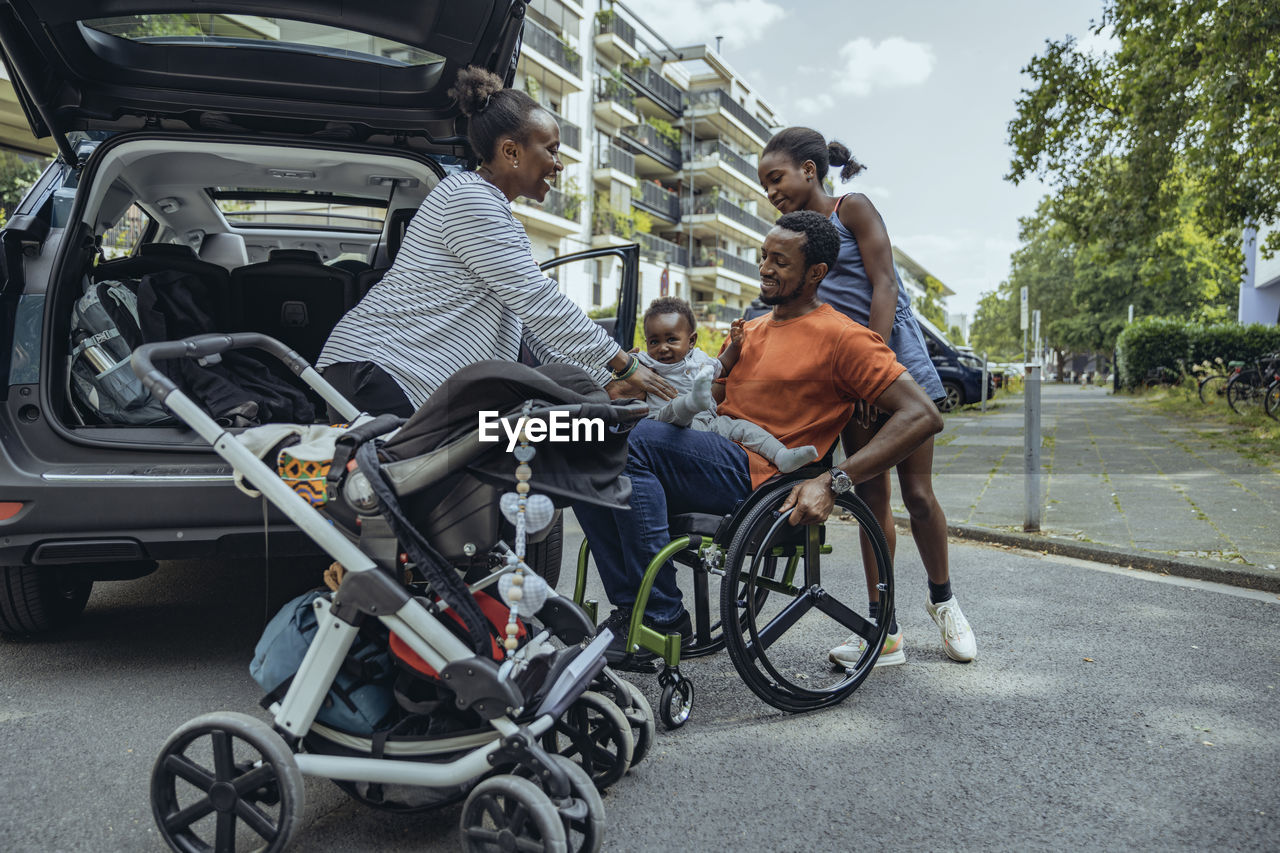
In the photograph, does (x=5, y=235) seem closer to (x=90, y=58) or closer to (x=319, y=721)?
(x=90, y=58)

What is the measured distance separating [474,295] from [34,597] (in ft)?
6.77

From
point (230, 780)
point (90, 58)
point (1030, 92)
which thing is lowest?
point (230, 780)

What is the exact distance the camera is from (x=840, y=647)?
10.3 ft

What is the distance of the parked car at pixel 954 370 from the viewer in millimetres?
14180

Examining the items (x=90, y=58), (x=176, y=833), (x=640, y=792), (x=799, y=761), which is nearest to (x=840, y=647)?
(x=799, y=761)

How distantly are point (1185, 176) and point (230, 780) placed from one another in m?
15.6

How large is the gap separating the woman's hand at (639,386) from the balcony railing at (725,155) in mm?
42903

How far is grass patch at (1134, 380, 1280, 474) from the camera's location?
910 cm

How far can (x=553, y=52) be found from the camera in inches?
1179

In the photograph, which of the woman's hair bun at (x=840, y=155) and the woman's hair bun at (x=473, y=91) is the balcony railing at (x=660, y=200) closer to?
the woman's hair bun at (x=840, y=155)

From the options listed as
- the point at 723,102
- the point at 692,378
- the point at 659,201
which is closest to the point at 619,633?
the point at 692,378

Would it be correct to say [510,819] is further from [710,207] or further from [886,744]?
[710,207]

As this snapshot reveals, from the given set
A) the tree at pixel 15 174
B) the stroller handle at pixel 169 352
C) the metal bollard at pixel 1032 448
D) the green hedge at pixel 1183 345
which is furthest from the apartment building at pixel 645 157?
the stroller handle at pixel 169 352

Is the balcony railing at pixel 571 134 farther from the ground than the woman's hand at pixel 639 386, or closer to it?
farther from the ground
